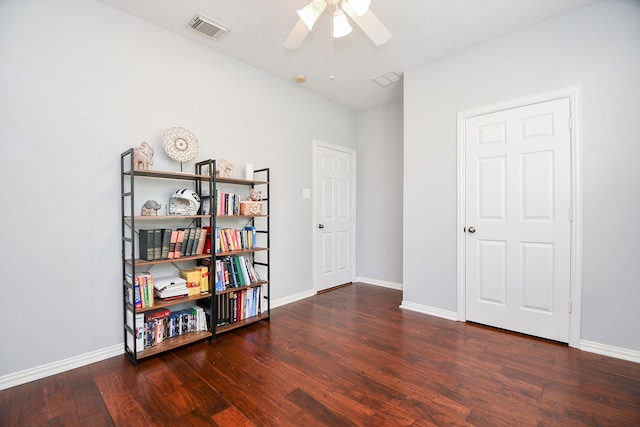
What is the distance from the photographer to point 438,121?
125 inches

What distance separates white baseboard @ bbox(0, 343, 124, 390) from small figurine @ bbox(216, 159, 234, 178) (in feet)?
5.38

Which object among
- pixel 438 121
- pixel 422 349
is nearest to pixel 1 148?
pixel 422 349

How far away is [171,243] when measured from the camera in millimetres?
2406

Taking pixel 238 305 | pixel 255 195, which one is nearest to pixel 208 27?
pixel 255 195

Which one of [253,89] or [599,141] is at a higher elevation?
[253,89]

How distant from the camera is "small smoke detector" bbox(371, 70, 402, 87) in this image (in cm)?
348

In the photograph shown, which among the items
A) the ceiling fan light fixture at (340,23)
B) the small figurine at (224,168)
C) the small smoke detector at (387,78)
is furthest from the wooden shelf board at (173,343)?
the small smoke detector at (387,78)

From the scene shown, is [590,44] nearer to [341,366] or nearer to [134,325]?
[341,366]

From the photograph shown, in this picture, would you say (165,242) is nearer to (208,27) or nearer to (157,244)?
(157,244)

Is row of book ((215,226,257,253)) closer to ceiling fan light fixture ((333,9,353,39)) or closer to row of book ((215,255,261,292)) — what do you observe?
row of book ((215,255,261,292))

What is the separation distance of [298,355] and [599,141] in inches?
116

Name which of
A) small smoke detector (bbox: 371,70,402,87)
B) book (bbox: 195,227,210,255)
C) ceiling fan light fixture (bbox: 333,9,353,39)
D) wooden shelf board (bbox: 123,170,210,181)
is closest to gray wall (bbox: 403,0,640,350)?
small smoke detector (bbox: 371,70,402,87)

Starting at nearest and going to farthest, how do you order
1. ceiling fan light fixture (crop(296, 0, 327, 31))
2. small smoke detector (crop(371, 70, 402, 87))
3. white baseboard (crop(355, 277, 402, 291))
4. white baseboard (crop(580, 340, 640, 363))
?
ceiling fan light fixture (crop(296, 0, 327, 31)) → white baseboard (crop(580, 340, 640, 363)) → small smoke detector (crop(371, 70, 402, 87)) → white baseboard (crop(355, 277, 402, 291))

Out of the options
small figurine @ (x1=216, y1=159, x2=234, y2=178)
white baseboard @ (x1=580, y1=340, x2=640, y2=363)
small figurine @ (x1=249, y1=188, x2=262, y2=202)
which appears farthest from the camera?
small figurine @ (x1=249, y1=188, x2=262, y2=202)
